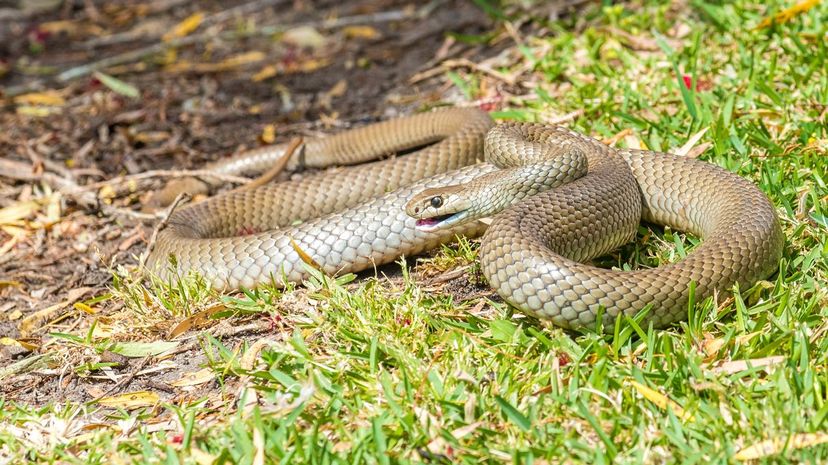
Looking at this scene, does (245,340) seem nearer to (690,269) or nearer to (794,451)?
(690,269)

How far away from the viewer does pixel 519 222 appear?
4.69 metres

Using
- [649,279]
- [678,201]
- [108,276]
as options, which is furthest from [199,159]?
[649,279]

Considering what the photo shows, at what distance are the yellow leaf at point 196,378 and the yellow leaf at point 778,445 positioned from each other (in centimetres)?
240

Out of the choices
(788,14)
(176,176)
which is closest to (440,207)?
(176,176)

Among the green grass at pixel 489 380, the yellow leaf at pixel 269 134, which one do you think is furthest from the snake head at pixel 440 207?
the yellow leaf at pixel 269 134

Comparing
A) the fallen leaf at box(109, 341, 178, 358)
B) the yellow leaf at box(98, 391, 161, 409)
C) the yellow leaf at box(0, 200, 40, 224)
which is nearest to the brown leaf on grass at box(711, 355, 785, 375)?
the yellow leaf at box(98, 391, 161, 409)

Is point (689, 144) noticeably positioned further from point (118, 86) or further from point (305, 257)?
point (118, 86)

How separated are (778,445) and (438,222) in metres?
2.37

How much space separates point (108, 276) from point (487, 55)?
13.0 feet

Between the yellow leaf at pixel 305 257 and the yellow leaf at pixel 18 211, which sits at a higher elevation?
the yellow leaf at pixel 305 257

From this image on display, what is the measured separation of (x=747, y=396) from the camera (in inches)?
150

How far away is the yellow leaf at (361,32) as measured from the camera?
9.98 meters

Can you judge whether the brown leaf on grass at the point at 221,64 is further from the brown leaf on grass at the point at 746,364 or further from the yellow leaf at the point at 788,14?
the brown leaf on grass at the point at 746,364

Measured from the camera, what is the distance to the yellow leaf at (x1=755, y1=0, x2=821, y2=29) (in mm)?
7340
